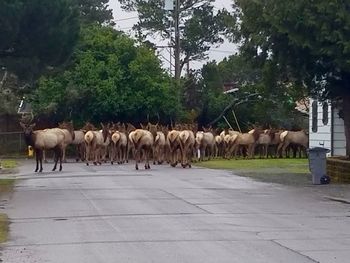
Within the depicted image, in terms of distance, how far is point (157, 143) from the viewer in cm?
4684

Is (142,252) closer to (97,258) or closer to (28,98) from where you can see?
(97,258)

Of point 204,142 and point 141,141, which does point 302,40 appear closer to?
point 141,141

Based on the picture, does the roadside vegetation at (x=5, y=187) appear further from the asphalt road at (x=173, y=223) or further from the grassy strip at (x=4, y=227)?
the asphalt road at (x=173, y=223)

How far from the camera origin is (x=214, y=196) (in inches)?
1054

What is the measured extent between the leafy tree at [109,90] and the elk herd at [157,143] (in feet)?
15.4

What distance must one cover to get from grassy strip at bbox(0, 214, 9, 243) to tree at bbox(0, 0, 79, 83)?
7.34 m

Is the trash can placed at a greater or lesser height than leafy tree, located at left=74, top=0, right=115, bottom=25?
lesser

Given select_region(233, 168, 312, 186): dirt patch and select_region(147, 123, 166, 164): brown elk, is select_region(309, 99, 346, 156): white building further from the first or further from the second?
select_region(147, 123, 166, 164): brown elk

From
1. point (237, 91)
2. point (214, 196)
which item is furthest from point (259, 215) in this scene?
point (237, 91)

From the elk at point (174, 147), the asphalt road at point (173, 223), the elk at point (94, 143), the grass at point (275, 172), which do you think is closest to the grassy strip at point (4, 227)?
the asphalt road at point (173, 223)

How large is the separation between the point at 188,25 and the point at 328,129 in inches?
1377

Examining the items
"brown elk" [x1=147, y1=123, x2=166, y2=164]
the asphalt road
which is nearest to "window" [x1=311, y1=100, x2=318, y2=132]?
"brown elk" [x1=147, y1=123, x2=166, y2=164]

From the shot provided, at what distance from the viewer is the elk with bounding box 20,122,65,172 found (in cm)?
3994

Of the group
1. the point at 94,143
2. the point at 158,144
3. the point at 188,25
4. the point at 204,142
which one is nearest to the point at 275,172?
the point at 158,144
